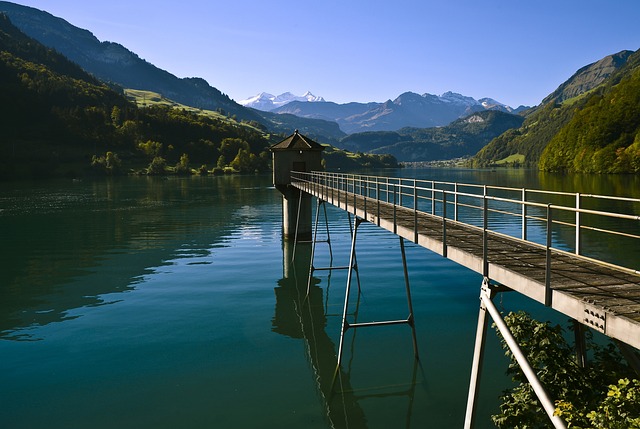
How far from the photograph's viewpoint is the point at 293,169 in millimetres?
44656

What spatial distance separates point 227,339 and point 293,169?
80.2ft

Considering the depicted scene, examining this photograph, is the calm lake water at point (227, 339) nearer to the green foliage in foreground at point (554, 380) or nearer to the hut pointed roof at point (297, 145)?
the green foliage in foreground at point (554, 380)

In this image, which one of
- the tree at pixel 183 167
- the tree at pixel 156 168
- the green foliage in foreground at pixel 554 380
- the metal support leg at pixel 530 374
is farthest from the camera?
the tree at pixel 183 167

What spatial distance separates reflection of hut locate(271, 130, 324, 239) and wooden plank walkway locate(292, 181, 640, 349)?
93.1 feet

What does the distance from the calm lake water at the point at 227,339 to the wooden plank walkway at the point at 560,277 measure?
18.1 feet

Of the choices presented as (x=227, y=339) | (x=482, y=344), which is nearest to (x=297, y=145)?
(x=227, y=339)

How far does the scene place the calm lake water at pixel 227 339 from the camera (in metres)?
16.0

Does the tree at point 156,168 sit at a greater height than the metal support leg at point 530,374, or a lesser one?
greater

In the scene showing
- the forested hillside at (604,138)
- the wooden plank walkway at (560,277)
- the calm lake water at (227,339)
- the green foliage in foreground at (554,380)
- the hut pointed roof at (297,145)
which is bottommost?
the calm lake water at (227,339)

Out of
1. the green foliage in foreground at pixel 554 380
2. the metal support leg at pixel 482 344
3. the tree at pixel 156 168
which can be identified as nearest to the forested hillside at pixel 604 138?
the tree at pixel 156 168

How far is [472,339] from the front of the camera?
848 inches

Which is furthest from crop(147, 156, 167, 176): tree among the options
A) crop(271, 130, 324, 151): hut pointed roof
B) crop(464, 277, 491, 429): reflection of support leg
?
crop(464, 277, 491, 429): reflection of support leg

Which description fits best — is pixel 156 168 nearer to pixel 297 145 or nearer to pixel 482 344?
pixel 297 145

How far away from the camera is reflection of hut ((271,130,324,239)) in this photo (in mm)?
44344
